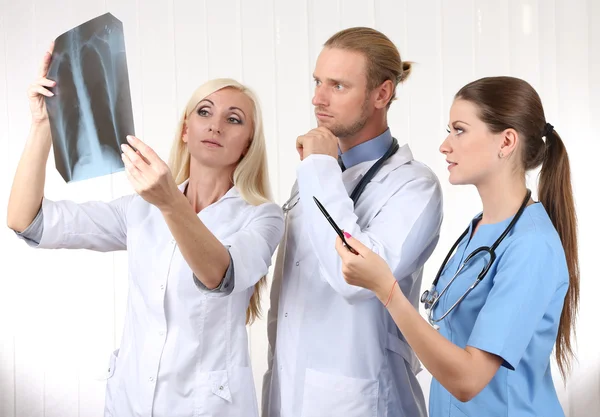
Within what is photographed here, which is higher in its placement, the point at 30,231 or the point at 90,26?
the point at 90,26

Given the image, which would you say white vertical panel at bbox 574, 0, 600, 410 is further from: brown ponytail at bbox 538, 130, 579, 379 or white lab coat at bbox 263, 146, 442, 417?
brown ponytail at bbox 538, 130, 579, 379

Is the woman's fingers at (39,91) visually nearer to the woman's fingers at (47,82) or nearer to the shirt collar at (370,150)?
the woman's fingers at (47,82)

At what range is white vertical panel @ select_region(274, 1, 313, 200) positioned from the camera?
123 inches

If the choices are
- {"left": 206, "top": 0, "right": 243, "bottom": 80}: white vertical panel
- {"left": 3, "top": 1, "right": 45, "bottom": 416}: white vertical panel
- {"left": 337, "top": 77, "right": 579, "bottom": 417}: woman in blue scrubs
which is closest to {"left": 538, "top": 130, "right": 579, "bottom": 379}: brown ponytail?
{"left": 337, "top": 77, "right": 579, "bottom": 417}: woman in blue scrubs

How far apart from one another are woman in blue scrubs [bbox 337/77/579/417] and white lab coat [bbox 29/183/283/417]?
17.8 inches

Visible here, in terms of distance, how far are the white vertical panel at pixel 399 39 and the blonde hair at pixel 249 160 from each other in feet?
4.23

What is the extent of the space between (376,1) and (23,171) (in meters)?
1.85

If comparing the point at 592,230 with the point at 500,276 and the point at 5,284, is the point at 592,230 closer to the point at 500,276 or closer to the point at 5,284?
the point at 500,276

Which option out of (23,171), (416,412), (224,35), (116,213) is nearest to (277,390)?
(416,412)

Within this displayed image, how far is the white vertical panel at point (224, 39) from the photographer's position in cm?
Answer: 316

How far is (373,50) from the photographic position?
177 cm

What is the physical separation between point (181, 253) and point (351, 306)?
0.42 meters

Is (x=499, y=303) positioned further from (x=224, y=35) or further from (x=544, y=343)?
(x=224, y=35)

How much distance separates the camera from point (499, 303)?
1.33 meters
